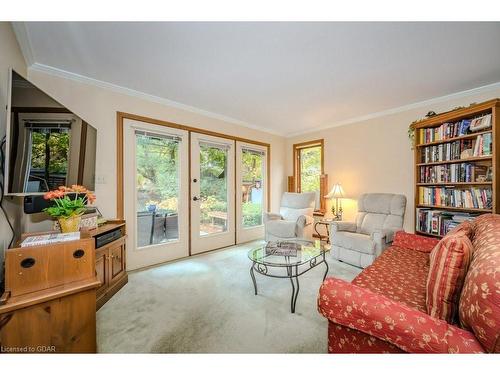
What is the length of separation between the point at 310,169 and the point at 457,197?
2.31 m

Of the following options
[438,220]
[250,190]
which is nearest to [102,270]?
[250,190]

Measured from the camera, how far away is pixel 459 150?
2447 millimetres

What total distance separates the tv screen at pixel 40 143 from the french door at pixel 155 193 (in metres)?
0.72

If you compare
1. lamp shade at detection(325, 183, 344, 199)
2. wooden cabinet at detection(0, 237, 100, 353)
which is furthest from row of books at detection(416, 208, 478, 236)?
wooden cabinet at detection(0, 237, 100, 353)

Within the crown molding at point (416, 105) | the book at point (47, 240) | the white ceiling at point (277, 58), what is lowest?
the book at point (47, 240)

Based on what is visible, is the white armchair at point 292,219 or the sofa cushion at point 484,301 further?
the white armchair at point 292,219

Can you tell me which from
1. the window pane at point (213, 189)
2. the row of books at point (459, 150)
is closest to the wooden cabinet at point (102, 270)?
the window pane at point (213, 189)

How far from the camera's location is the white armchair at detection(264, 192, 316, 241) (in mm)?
3293

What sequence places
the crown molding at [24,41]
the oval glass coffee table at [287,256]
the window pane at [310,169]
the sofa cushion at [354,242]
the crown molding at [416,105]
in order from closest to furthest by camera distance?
1. the crown molding at [24,41]
2. the oval glass coffee table at [287,256]
3. the crown molding at [416,105]
4. the sofa cushion at [354,242]
5. the window pane at [310,169]

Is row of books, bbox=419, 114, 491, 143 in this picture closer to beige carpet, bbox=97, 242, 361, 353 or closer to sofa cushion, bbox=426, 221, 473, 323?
beige carpet, bbox=97, 242, 361, 353

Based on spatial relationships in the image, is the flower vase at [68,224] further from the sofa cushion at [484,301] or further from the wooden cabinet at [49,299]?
the sofa cushion at [484,301]

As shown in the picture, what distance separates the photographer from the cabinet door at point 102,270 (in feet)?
6.02

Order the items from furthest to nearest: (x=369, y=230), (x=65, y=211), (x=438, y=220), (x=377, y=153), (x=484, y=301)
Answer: (x=377, y=153) < (x=369, y=230) < (x=438, y=220) < (x=65, y=211) < (x=484, y=301)

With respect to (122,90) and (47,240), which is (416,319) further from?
(122,90)
